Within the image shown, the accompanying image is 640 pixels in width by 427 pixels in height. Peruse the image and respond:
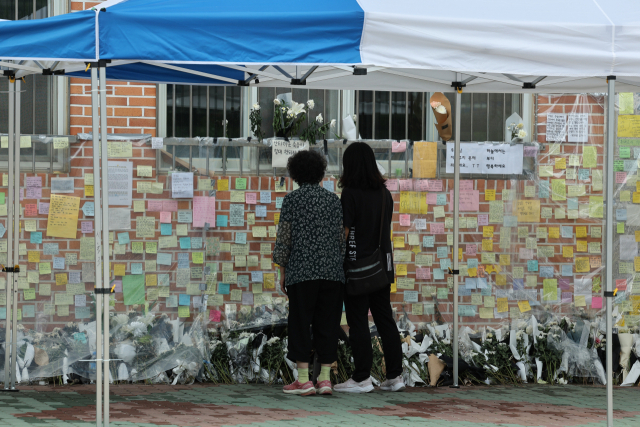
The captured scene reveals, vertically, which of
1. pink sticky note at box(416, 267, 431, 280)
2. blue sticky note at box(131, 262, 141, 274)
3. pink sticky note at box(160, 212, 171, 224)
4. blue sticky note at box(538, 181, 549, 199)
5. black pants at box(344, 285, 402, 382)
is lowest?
black pants at box(344, 285, 402, 382)

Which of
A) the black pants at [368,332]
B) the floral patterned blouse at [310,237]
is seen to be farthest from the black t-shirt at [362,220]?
the black pants at [368,332]

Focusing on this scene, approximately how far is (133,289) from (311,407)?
173 cm

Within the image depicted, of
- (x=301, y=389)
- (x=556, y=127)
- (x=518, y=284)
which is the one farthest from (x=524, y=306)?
(x=301, y=389)

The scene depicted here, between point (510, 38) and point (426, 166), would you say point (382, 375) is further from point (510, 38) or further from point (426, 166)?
point (510, 38)

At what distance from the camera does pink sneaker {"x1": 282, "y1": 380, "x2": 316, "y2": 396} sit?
207 inches

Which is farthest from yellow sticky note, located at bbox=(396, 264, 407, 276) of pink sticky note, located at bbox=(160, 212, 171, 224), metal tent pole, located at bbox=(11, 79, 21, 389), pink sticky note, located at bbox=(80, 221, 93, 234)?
metal tent pole, located at bbox=(11, 79, 21, 389)

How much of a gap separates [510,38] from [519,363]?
9.51 ft

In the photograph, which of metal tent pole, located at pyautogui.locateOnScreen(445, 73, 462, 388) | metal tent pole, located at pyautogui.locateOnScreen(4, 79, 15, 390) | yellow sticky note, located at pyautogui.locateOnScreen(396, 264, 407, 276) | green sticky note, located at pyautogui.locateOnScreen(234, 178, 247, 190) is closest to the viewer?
metal tent pole, located at pyautogui.locateOnScreen(4, 79, 15, 390)

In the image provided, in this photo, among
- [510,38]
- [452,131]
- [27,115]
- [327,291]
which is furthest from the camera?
[452,131]

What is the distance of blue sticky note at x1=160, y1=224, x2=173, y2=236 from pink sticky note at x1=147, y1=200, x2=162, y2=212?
0.42 feet

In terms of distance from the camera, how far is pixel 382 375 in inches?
229

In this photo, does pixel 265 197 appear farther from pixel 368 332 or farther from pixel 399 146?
pixel 368 332

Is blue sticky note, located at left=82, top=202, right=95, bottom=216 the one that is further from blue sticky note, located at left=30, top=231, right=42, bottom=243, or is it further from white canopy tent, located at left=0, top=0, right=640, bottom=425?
white canopy tent, located at left=0, top=0, right=640, bottom=425

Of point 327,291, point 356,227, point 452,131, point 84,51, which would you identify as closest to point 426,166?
point 452,131
